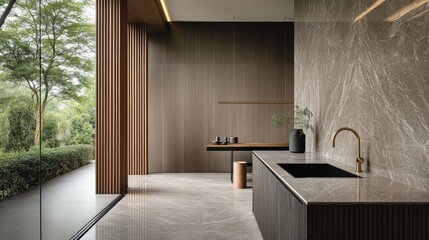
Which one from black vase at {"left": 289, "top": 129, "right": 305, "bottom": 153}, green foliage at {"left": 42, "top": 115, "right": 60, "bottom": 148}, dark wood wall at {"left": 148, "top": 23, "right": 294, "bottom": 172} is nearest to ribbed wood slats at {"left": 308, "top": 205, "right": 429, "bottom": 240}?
green foliage at {"left": 42, "top": 115, "right": 60, "bottom": 148}

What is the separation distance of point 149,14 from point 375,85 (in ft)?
18.7

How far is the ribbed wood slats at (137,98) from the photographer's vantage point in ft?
27.4

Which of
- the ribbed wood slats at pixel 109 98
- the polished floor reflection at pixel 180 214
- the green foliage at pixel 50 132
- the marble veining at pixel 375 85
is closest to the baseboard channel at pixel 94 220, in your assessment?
the polished floor reflection at pixel 180 214

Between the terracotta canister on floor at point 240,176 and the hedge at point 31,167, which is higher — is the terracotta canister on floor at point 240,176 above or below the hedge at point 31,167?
Result: below

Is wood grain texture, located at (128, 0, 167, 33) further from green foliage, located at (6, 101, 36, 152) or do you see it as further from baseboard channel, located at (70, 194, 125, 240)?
green foliage, located at (6, 101, 36, 152)

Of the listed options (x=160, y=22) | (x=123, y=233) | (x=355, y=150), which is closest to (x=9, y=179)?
(x=123, y=233)

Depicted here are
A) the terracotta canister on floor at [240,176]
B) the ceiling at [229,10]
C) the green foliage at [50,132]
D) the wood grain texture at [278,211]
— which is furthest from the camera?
the ceiling at [229,10]

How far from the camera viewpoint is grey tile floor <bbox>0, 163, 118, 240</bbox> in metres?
2.66

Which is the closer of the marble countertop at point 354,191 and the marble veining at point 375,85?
the marble countertop at point 354,191

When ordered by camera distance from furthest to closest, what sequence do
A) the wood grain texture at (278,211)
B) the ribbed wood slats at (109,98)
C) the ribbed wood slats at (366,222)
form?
the ribbed wood slats at (109,98), the wood grain texture at (278,211), the ribbed wood slats at (366,222)

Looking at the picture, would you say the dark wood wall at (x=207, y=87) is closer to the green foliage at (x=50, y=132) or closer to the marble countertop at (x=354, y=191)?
the green foliage at (x=50, y=132)

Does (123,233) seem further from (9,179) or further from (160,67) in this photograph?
(160,67)

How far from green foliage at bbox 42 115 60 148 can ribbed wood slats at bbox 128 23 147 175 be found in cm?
491

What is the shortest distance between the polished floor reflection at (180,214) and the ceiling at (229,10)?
3527mm
